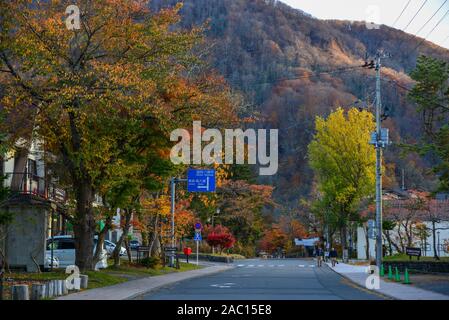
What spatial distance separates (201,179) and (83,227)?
45.9 feet

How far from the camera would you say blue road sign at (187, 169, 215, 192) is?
45.2 m

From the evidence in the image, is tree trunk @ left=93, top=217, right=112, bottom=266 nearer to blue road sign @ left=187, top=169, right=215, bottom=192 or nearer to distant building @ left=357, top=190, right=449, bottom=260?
blue road sign @ left=187, top=169, right=215, bottom=192

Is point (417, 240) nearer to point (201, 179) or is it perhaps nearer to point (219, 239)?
point (219, 239)

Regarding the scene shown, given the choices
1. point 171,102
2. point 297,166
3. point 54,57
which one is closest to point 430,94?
point 171,102

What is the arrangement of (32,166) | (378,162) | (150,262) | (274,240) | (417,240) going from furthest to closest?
(274,240) → (417,240) → (32,166) → (150,262) → (378,162)

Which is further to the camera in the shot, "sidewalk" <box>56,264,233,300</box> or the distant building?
the distant building

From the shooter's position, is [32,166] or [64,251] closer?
[64,251]

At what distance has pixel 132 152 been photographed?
1287 inches

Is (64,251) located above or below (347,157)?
below

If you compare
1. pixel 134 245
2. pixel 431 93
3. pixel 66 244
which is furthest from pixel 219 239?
pixel 431 93

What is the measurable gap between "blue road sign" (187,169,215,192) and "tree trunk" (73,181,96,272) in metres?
13.1

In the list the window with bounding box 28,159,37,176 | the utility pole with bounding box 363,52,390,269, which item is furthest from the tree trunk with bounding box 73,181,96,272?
the window with bounding box 28,159,37,176

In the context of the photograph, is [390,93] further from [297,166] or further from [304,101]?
[297,166]

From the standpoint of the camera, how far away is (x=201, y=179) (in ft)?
149
